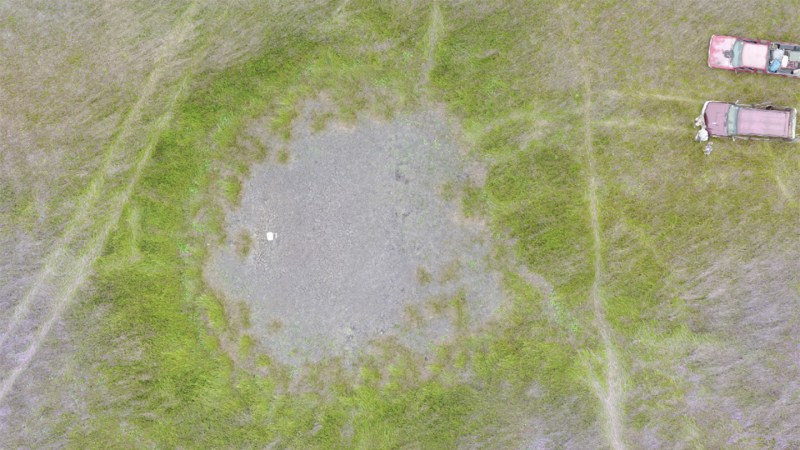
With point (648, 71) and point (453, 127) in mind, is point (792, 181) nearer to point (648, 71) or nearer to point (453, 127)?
point (648, 71)

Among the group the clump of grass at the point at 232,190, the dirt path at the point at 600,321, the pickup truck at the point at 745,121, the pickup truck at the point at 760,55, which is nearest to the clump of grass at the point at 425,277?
the dirt path at the point at 600,321

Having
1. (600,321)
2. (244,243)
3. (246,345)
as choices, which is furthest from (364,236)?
(600,321)

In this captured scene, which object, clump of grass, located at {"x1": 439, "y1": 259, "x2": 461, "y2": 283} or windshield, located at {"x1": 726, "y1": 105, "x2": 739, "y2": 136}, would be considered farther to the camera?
clump of grass, located at {"x1": 439, "y1": 259, "x2": 461, "y2": 283}

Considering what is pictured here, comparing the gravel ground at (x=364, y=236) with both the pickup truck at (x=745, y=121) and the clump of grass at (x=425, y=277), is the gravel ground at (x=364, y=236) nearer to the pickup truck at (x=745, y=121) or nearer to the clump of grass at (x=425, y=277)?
the clump of grass at (x=425, y=277)

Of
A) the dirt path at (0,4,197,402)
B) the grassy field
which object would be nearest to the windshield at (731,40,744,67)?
the grassy field

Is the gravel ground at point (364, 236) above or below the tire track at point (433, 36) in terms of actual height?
below

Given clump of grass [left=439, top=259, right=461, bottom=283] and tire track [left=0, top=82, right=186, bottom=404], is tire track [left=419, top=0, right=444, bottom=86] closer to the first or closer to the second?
clump of grass [left=439, top=259, right=461, bottom=283]

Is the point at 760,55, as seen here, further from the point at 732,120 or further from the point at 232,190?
the point at 232,190
